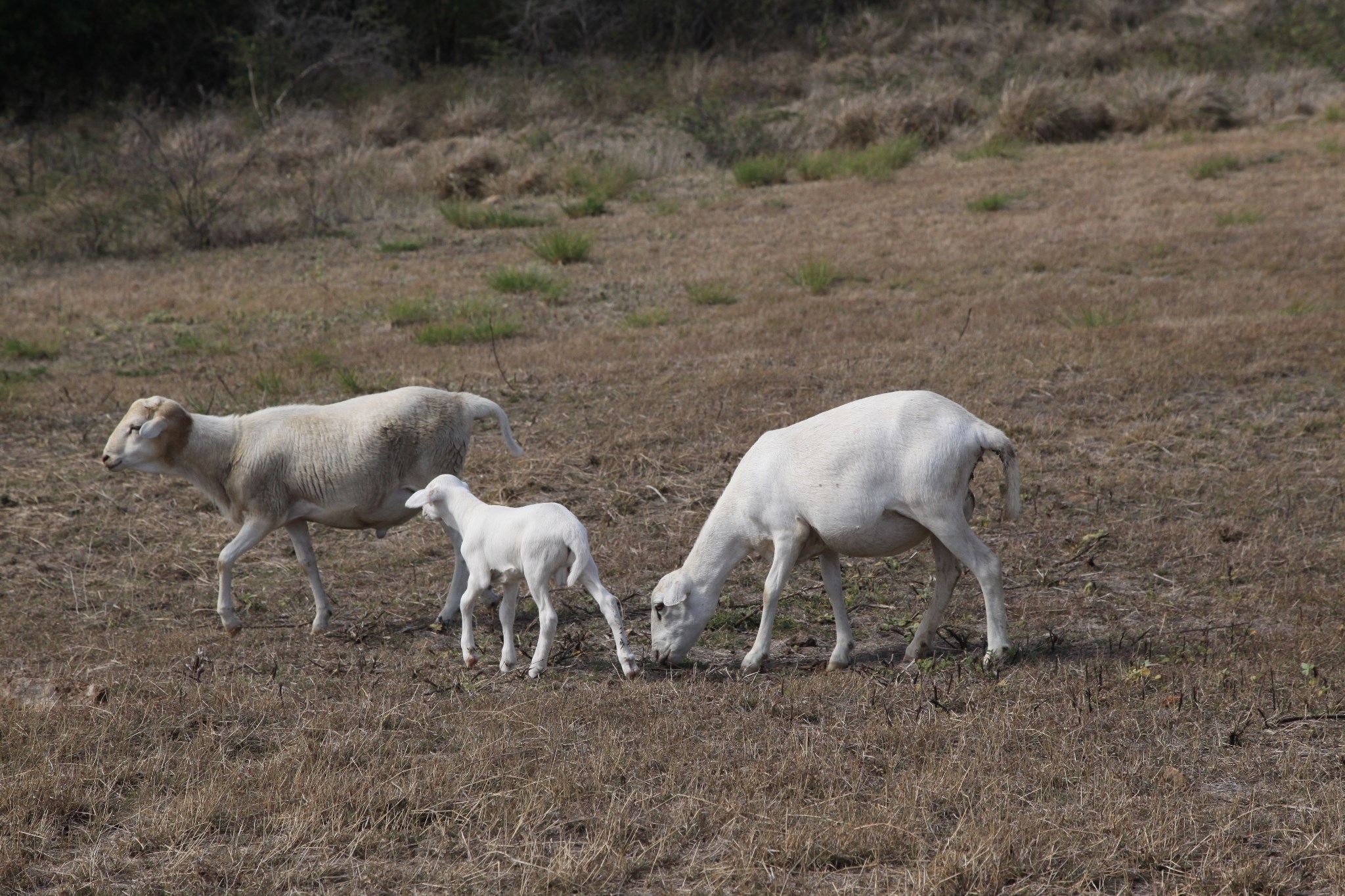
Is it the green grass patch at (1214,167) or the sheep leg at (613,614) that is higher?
the sheep leg at (613,614)

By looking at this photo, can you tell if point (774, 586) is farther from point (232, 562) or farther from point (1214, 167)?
point (1214, 167)

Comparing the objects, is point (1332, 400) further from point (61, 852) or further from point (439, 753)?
point (61, 852)

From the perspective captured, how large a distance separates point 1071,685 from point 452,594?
295 centimetres

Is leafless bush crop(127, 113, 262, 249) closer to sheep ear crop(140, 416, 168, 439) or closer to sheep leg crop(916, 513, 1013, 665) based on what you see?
sheep ear crop(140, 416, 168, 439)

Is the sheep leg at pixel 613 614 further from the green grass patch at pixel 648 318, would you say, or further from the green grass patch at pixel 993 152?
the green grass patch at pixel 993 152

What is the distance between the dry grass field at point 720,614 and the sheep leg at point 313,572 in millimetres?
125

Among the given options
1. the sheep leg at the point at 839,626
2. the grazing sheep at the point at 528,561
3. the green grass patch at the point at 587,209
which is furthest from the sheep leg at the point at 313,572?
the green grass patch at the point at 587,209

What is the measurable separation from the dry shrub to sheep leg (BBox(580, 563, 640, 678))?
798 inches

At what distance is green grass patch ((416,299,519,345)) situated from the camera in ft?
38.1

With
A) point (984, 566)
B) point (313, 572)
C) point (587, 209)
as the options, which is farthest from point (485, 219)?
point (984, 566)

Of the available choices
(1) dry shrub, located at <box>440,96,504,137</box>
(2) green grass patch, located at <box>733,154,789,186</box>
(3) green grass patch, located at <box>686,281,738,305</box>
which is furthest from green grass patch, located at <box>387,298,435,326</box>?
(1) dry shrub, located at <box>440,96,504,137</box>

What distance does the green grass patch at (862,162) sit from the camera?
19.0 m

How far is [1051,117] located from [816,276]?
9464 millimetres

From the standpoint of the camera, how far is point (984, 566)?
5.18 metres
